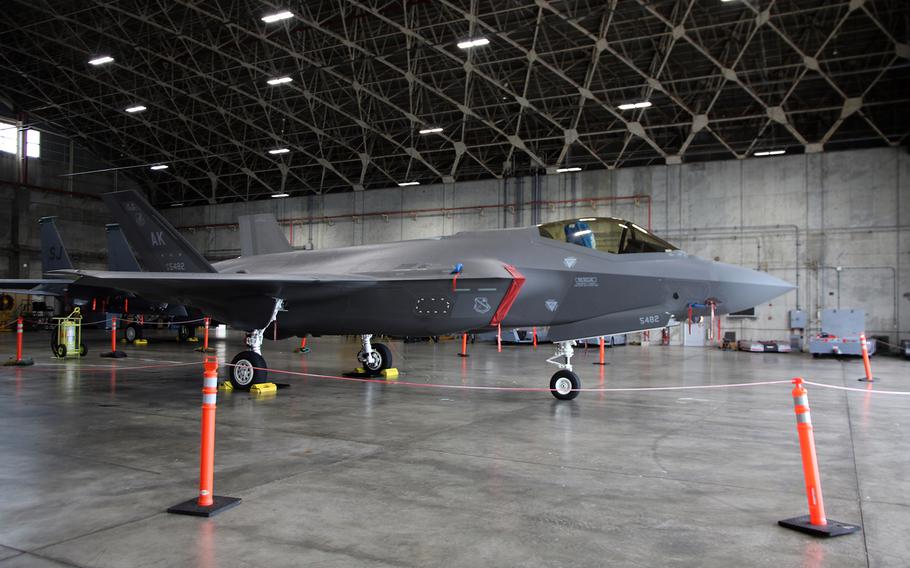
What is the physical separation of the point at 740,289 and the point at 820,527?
558 cm

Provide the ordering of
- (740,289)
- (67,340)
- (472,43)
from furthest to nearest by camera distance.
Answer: (472,43), (67,340), (740,289)

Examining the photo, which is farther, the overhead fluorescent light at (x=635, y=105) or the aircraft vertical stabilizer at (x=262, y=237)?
the overhead fluorescent light at (x=635, y=105)

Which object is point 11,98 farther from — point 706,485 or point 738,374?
point 706,485

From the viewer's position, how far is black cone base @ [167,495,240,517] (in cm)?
413

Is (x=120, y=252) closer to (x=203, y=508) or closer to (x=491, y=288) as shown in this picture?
(x=491, y=288)

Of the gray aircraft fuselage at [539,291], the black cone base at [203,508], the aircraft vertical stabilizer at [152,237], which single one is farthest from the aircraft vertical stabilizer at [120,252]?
the black cone base at [203,508]

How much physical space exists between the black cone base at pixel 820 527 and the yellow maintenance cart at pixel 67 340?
18.1m

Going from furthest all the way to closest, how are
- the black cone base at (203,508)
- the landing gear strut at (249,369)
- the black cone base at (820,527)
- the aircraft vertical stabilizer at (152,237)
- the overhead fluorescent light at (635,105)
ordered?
the overhead fluorescent light at (635,105), the aircraft vertical stabilizer at (152,237), the landing gear strut at (249,369), the black cone base at (203,508), the black cone base at (820,527)

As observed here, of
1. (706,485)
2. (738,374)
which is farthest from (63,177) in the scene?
(706,485)

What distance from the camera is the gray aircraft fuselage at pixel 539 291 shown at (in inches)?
354

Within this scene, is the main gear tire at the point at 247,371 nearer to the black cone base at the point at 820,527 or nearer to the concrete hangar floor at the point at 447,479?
the concrete hangar floor at the point at 447,479

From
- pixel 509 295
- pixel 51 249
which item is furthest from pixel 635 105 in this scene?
pixel 51 249

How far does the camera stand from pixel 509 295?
30.8 ft

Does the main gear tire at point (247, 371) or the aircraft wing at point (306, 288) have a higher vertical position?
the aircraft wing at point (306, 288)
